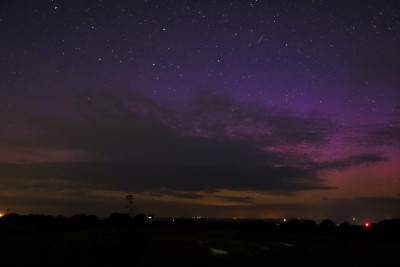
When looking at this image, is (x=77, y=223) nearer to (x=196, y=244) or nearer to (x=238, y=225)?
(x=196, y=244)

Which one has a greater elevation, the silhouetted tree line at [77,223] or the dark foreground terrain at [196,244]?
the silhouetted tree line at [77,223]

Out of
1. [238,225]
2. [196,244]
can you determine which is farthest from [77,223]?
[238,225]

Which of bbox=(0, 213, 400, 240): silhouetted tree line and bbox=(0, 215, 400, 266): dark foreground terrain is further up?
bbox=(0, 213, 400, 240): silhouetted tree line

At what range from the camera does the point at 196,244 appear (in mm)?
25234

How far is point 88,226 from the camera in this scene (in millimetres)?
32906

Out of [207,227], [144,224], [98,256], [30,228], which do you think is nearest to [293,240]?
[207,227]

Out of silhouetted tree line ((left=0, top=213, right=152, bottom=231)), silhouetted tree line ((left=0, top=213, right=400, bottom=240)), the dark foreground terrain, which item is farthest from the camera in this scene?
silhouetted tree line ((left=0, top=213, right=152, bottom=231))

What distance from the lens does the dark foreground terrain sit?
61.9 ft

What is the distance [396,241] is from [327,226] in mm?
5803

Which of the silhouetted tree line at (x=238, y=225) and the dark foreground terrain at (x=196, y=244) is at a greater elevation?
the silhouetted tree line at (x=238, y=225)

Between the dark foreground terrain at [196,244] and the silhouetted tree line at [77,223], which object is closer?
the dark foreground terrain at [196,244]

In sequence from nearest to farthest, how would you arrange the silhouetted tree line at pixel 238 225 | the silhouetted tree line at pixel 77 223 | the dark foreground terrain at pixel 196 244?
the dark foreground terrain at pixel 196 244, the silhouetted tree line at pixel 238 225, the silhouetted tree line at pixel 77 223

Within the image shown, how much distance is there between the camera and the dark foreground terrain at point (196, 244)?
18.9 m

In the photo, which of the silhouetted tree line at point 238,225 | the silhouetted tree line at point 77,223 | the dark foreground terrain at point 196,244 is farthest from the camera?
the silhouetted tree line at point 77,223
